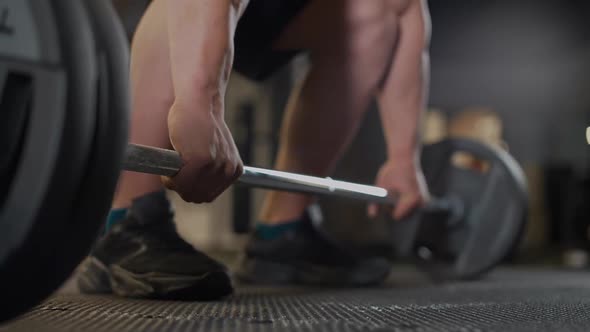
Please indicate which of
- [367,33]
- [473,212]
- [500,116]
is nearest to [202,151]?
[367,33]

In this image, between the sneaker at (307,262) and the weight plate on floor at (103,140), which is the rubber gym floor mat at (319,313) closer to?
the weight plate on floor at (103,140)

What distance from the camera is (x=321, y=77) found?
4.52 feet

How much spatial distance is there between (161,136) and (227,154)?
214 millimetres

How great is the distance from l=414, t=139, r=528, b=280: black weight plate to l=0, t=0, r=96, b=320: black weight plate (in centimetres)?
127

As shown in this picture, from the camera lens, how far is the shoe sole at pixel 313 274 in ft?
4.29

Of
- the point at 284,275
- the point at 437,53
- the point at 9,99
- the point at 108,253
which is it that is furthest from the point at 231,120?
the point at 9,99

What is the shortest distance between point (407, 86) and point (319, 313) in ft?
2.42

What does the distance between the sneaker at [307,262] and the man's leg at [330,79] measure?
41mm

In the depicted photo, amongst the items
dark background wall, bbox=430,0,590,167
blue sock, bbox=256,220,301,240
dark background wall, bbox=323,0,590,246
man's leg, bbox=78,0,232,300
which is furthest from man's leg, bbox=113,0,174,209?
dark background wall, bbox=430,0,590,167

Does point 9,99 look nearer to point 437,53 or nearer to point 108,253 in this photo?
point 108,253

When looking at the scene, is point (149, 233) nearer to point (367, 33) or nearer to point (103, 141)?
point (103, 141)

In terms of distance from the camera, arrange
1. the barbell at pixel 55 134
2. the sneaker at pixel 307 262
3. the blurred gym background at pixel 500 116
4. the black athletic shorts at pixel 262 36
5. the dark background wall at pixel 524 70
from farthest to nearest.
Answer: the dark background wall at pixel 524 70 → the blurred gym background at pixel 500 116 → the sneaker at pixel 307 262 → the black athletic shorts at pixel 262 36 → the barbell at pixel 55 134

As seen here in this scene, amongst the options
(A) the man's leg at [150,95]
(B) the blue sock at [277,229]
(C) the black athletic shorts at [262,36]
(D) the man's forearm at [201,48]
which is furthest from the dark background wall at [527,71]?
(D) the man's forearm at [201,48]

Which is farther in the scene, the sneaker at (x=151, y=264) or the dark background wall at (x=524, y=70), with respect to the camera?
the dark background wall at (x=524, y=70)
